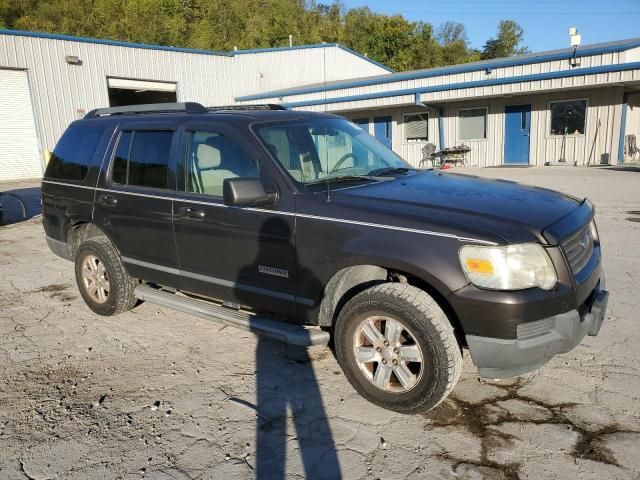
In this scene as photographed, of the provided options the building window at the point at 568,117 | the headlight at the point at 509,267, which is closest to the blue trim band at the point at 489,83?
the building window at the point at 568,117

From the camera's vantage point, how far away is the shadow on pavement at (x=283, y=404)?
2865mm

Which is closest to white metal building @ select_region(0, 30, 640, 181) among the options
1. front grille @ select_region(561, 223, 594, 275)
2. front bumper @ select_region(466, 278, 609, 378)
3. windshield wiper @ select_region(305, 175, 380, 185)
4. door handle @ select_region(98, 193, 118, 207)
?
front grille @ select_region(561, 223, 594, 275)

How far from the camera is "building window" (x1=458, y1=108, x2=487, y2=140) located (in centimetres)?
2095

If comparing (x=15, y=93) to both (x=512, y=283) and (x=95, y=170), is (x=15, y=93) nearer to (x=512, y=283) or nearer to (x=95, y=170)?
(x=95, y=170)

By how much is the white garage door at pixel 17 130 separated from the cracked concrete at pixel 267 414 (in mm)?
19799

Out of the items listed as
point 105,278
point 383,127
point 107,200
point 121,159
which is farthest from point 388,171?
point 383,127

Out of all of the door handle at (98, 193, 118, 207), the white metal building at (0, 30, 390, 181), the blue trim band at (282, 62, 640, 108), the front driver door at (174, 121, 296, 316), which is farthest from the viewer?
the white metal building at (0, 30, 390, 181)

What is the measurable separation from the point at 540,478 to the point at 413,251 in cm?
137

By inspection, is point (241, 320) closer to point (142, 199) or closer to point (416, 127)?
point (142, 199)

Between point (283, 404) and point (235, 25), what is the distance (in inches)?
2467

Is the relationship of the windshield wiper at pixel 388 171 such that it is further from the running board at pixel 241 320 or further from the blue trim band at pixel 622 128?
the blue trim band at pixel 622 128

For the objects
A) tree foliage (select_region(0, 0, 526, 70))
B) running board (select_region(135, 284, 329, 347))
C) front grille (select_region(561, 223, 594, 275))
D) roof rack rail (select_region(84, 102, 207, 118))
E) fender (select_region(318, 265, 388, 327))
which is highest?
tree foliage (select_region(0, 0, 526, 70))

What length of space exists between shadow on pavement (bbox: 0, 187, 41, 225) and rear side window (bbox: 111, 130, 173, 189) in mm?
7738

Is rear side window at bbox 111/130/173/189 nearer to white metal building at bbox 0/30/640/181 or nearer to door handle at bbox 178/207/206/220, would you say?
door handle at bbox 178/207/206/220
